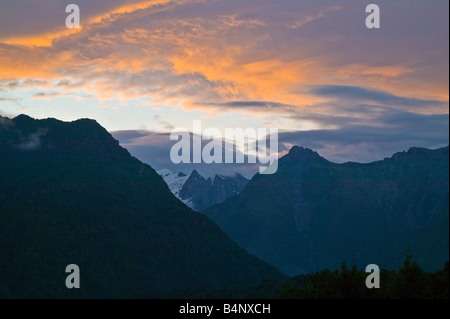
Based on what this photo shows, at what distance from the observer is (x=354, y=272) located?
97812 mm

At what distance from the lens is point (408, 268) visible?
101 meters

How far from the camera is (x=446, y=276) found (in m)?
114
